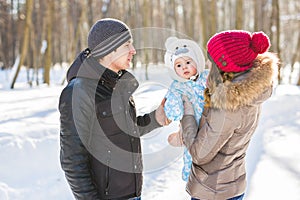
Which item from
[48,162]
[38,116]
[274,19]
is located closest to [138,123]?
[48,162]

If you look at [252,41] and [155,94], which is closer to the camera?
[252,41]

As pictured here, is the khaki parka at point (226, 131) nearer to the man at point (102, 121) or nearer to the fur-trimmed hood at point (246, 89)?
the fur-trimmed hood at point (246, 89)

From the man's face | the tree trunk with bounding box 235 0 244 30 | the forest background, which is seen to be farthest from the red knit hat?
the tree trunk with bounding box 235 0 244 30

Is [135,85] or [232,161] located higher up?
[135,85]

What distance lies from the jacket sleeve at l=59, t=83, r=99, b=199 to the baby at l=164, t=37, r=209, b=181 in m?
0.56

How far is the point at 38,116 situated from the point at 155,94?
83.3 inches

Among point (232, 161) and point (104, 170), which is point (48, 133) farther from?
point (232, 161)

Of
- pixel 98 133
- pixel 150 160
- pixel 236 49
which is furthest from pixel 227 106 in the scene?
pixel 150 160

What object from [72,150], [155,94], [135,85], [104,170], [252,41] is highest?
[252,41]

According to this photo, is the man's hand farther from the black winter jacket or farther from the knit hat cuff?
the knit hat cuff

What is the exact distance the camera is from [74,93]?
1.79 meters

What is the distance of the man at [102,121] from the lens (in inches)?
69.9

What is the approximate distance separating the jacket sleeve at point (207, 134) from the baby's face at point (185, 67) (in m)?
0.28

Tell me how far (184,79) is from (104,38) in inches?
21.1
